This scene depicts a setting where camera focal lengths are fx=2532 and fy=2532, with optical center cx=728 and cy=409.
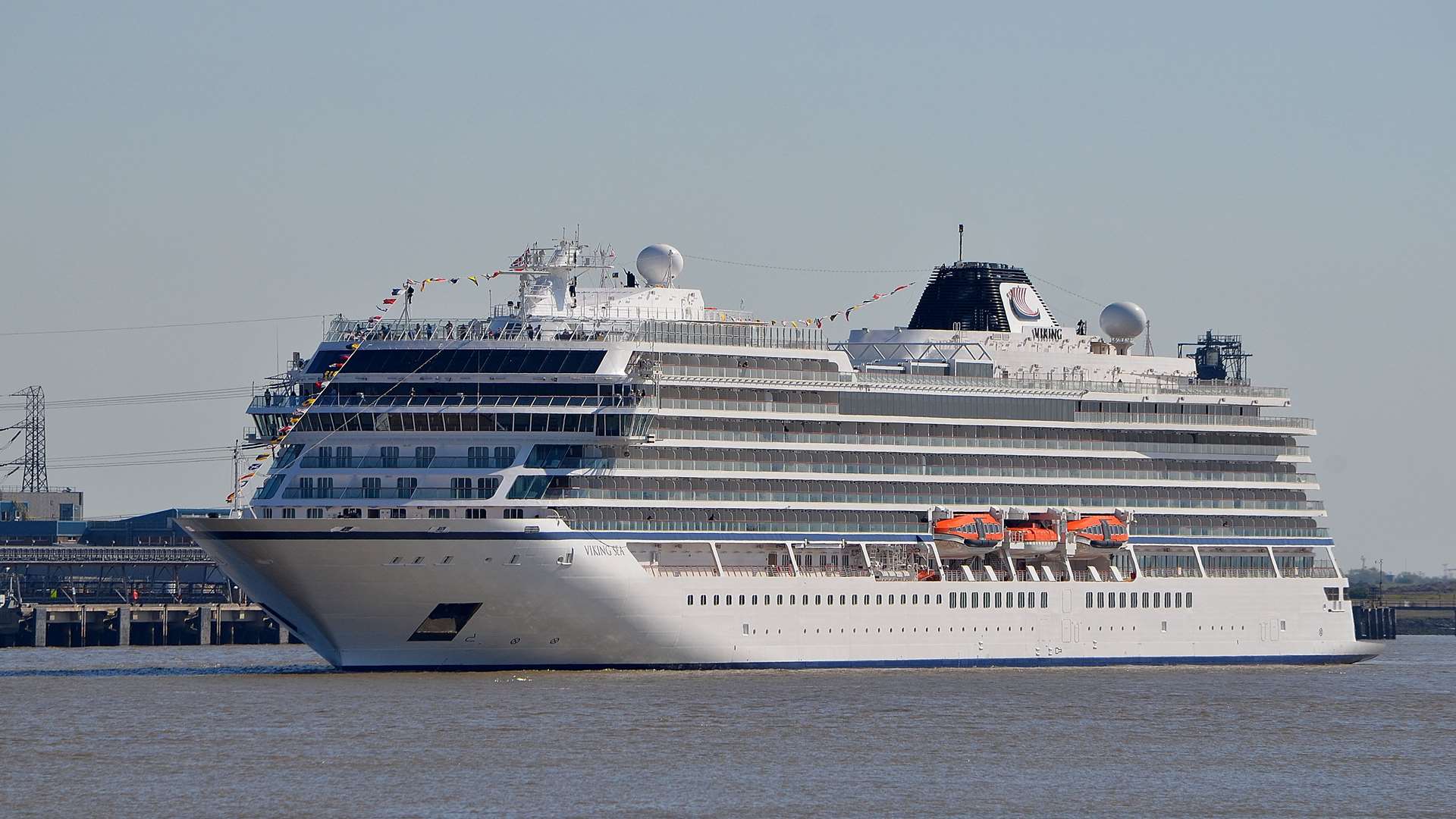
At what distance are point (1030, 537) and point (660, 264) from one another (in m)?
13.8

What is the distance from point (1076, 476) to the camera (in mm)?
77500

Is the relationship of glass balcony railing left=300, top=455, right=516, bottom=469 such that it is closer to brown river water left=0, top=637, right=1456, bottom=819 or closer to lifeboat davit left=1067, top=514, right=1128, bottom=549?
brown river water left=0, top=637, right=1456, bottom=819

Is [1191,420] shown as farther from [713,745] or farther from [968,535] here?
[713,745]

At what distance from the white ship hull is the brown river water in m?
0.93

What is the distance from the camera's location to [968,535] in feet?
244

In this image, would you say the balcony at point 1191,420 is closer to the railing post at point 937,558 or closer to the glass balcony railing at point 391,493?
the railing post at point 937,558

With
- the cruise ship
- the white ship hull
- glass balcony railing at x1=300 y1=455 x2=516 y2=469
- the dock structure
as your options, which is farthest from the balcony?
the dock structure

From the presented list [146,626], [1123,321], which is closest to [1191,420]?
[1123,321]

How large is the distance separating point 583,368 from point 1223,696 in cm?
1888

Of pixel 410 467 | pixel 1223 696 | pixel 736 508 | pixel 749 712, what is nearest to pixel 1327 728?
pixel 1223 696

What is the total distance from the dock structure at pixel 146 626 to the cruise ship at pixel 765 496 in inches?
1589

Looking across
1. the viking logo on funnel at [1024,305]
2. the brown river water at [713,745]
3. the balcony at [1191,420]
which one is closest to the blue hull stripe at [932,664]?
the brown river water at [713,745]

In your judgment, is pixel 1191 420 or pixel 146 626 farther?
pixel 146 626

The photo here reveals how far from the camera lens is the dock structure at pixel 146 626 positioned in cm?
10644
